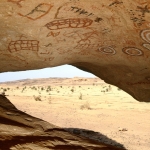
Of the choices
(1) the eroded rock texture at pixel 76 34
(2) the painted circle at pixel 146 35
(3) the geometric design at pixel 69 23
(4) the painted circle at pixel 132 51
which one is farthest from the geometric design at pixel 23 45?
(2) the painted circle at pixel 146 35

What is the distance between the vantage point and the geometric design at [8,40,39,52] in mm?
4676

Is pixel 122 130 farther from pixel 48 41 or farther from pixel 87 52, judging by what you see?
pixel 48 41

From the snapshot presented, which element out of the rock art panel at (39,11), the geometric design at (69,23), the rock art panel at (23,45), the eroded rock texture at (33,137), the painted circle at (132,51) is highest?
the rock art panel at (39,11)

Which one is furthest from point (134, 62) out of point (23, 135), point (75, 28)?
point (23, 135)

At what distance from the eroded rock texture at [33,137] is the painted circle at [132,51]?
84.7 inches

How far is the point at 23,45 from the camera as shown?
4.79 meters

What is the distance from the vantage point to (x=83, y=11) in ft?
12.2

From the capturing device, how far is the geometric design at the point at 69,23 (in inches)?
156

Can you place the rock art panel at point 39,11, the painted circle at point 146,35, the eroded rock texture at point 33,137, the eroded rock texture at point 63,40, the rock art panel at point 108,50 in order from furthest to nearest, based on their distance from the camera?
the rock art panel at point 108,50, the painted circle at point 146,35, the rock art panel at point 39,11, the eroded rock texture at point 63,40, the eroded rock texture at point 33,137

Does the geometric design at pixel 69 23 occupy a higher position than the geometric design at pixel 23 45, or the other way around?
the geometric design at pixel 69 23

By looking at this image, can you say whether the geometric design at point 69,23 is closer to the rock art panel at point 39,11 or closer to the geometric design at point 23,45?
the rock art panel at point 39,11

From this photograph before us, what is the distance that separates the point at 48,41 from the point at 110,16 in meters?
1.47

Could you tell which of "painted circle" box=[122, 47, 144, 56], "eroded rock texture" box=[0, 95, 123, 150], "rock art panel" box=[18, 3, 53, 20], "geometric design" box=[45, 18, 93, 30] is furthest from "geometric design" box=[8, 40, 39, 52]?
"painted circle" box=[122, 47, 144, 56]

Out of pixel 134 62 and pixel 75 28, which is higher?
pixel 75 28
